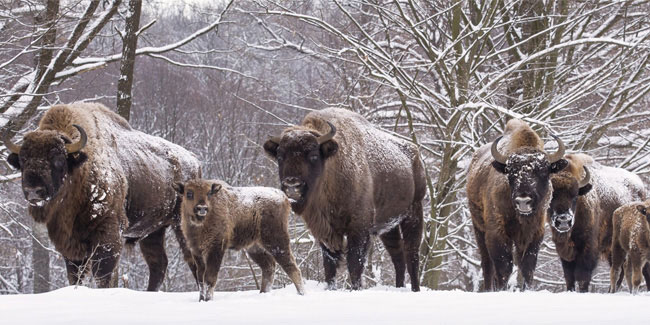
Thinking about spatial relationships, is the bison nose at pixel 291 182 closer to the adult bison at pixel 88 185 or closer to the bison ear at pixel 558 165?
the adult bison at pixel 88 185

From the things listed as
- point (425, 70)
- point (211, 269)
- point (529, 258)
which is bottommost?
point (211, 269)

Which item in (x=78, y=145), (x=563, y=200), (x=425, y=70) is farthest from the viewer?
(x=425, y=70)

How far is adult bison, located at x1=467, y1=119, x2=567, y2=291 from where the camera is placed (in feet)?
29.2

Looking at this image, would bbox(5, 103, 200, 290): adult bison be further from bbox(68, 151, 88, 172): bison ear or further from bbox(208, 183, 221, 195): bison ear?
bbox(208, 183, 221, 195): bison ear

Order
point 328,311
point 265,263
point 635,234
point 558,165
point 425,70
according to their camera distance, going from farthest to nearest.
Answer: point 425,70, point 635,234, point 558,165, point 265,263, point 328,311

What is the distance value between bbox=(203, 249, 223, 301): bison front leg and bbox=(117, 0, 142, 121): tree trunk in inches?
208

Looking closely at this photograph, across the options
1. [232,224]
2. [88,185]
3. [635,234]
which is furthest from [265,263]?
[635,234]

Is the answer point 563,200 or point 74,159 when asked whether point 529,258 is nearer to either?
point 563,200

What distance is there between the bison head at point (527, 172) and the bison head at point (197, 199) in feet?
10.5

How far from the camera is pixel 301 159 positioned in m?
8.63

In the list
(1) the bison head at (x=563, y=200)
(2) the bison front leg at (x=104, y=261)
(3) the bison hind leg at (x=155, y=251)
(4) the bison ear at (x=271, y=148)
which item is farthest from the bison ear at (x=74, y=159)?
(1) the bison head at (x=563, y=200)

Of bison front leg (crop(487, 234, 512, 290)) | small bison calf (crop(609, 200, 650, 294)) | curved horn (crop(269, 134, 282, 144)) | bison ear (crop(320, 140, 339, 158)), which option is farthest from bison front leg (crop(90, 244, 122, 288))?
small bison calf (crop(609, 200, 650, 294))

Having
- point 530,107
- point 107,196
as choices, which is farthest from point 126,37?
point 530,107

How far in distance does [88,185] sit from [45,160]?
60 centimetres
